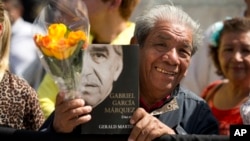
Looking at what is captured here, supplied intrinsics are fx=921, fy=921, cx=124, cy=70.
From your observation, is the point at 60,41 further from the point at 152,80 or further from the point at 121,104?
the point at 152,80

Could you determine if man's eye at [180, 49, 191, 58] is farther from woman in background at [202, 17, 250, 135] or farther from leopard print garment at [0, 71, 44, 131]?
woman in background at [202, 17, 250, 135]

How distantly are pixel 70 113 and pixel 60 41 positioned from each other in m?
0.31

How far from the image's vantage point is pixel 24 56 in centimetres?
664

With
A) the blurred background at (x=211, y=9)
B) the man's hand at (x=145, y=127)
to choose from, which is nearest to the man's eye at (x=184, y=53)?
the man's hand at (x=145, y=127)

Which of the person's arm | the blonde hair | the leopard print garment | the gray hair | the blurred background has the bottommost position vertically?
the blurred background

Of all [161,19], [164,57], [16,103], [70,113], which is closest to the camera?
[70,113]

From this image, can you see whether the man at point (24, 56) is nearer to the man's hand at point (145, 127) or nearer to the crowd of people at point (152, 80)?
the crowd of people at point (152, 80)

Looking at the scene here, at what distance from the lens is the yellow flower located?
373 cm

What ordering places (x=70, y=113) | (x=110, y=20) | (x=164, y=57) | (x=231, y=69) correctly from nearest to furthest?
(x=70, y=113) < (x=164, y=57) < (x=110, y=20) < (x=231, y=69)

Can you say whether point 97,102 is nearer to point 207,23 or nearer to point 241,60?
point 241,60

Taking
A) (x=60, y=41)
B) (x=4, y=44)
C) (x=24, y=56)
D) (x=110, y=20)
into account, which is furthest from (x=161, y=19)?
(x=24, y=56)

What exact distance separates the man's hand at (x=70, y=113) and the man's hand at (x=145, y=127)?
0.20 metres

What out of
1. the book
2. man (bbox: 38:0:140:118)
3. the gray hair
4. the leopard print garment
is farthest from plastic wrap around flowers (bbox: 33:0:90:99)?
man (bbox: 38:0:140:118)

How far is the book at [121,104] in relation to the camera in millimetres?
3852
